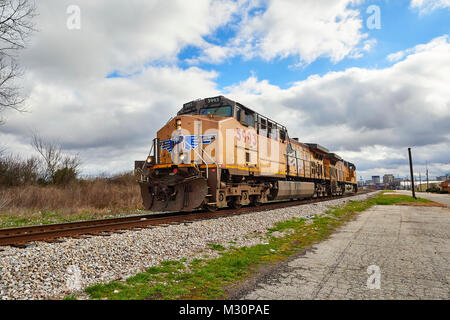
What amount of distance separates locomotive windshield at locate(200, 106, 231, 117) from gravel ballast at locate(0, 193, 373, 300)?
4715 millimetres

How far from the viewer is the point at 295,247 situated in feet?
18.9

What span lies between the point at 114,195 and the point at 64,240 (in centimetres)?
1018

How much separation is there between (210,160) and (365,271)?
20.3ft

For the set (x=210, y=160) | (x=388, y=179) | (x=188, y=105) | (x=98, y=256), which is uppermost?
(x=188, y=105)

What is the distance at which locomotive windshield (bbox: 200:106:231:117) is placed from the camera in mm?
10547

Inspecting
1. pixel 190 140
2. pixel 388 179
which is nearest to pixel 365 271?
pixel 190 140

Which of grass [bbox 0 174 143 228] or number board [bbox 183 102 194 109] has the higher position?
number board [bbox 183 102 194 109]

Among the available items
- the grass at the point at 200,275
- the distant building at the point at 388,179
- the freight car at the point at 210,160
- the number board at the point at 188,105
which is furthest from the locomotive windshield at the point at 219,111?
the distant building at the point at 388,179

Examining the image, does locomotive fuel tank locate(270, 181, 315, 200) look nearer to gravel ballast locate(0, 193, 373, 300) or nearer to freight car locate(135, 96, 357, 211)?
freight car locate(135, 96, 357, 211)

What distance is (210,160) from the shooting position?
9.42 m

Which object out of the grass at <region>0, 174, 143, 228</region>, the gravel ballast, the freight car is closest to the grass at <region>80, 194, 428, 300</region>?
the gravel ballast

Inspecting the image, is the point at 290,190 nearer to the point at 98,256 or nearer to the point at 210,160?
the point at 210,160
